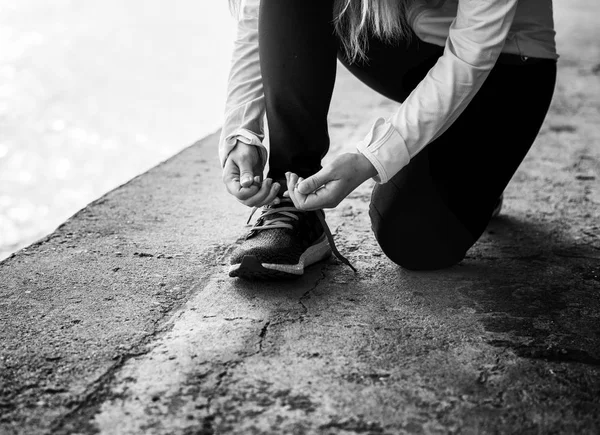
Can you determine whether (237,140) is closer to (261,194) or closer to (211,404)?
(261,194)

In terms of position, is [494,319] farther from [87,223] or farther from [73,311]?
[87,223]

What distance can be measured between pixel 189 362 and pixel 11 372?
0.79 ft

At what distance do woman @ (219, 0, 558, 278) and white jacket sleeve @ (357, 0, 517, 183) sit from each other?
5cm

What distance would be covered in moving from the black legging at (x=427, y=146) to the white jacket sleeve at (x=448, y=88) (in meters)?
0.16

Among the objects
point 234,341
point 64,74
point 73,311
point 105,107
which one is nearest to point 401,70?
point 234,341

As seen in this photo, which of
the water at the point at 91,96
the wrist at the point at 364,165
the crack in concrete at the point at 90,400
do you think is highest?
the wrist at the point at 364,165

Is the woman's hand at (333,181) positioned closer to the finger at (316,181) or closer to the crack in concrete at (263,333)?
the finger at (316,181)

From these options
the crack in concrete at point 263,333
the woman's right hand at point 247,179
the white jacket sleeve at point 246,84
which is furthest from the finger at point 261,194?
the crack in concrete at point 263,333

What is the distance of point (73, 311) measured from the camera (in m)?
1.17

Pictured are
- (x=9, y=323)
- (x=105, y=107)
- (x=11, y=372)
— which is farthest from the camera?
(x=105, y=107)

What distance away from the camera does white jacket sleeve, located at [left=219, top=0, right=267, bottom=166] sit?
134 cm

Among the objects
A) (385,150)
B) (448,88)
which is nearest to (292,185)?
(385,150)

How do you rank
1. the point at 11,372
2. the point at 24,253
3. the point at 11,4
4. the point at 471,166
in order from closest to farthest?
the point at 11,372, the point at 471,166, the point at 24,253, the point at 11,4

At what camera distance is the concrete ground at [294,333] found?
34.8 inches
